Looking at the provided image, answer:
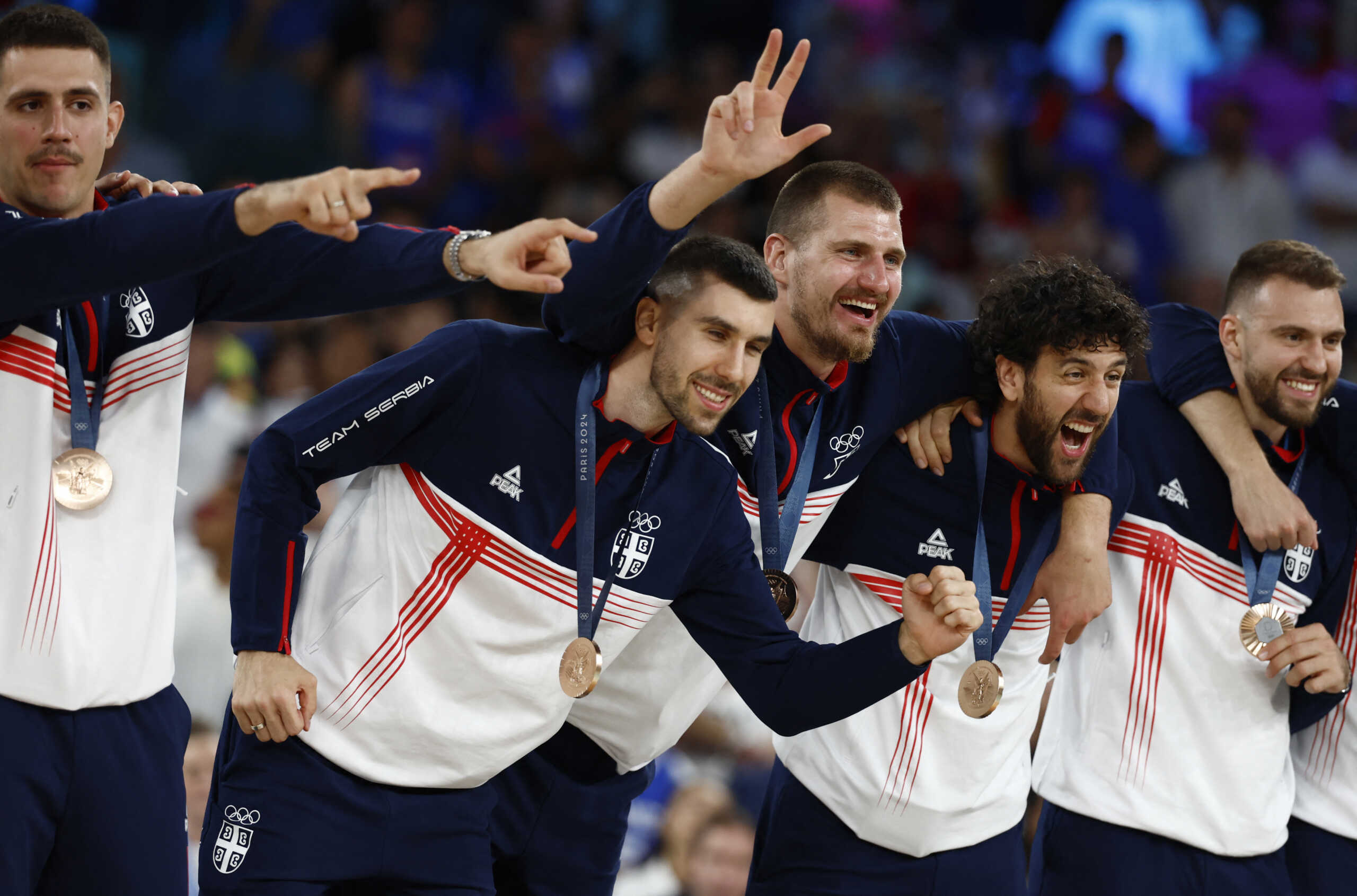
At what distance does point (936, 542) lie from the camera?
15.2 ft

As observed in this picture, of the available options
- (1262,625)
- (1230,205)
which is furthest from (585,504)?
(1230,205)

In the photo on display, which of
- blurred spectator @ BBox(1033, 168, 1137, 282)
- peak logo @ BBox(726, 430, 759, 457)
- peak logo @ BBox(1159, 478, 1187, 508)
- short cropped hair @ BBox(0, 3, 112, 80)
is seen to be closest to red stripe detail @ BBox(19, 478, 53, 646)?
short cropped hair @ BBox(0, 3, 112, 80)

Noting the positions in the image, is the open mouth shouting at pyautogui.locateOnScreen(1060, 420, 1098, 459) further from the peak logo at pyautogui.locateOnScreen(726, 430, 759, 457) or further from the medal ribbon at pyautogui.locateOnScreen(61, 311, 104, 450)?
the medal ribbon at pyautogui.locateOnScreen(61, 311, 104, 450)

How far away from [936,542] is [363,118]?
23.3 ft

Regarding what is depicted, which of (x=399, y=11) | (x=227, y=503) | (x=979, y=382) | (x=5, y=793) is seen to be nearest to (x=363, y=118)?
(x=399, y=11)

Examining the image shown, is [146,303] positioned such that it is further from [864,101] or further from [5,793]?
[864,101]

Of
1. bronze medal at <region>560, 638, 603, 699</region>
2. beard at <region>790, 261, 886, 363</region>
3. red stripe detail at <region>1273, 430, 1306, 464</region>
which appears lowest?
bronze medal at <region>560, 638, 603, 699</region>

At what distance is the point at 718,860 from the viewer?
6.29m

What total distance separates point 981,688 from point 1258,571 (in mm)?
1150

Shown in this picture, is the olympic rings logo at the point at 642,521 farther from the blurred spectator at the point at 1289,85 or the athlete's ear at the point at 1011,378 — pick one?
the blurred spectator at the point at 1289,85

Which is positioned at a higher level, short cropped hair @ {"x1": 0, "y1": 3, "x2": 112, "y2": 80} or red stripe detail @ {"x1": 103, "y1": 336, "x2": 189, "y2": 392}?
short cropped hair @ {"x1": 0, "y1": 3, "x2": 112, "y2": 80}

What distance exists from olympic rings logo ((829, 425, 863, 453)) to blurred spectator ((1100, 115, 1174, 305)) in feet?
25.9

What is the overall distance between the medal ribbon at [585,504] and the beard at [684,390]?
0.61ft

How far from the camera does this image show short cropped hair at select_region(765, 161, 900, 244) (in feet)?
15.2
